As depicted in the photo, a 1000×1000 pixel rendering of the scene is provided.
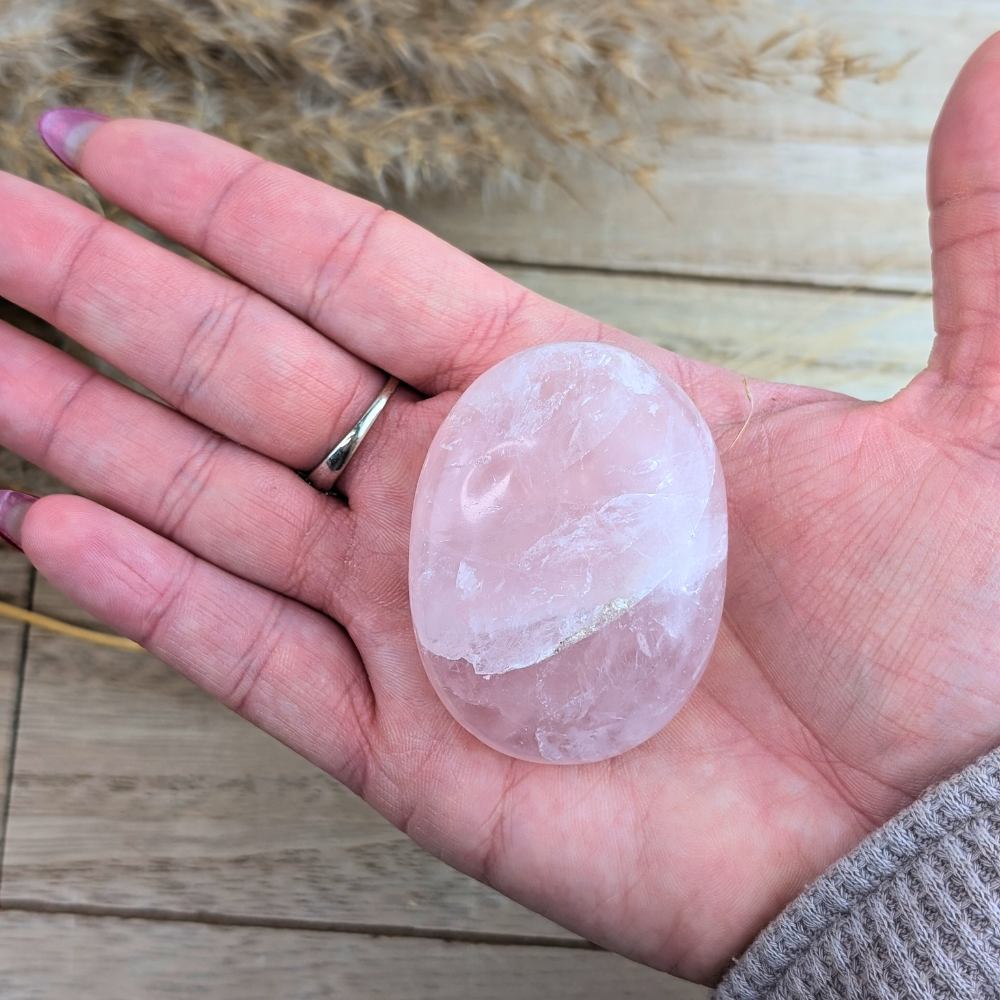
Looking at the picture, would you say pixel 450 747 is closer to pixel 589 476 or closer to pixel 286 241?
pixel 589 476

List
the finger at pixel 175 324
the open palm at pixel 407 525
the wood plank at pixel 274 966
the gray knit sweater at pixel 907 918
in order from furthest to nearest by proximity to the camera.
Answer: the wood plank at pixel 274 966 → the finger at pixel 175 324 → the open palm at pixel 407 525 → the gray knit sweater at pixel 907 918

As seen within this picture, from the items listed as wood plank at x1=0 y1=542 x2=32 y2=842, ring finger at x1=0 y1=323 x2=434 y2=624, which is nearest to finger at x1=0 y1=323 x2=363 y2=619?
ring finger at x1=0 y1=323 x2=434 y2=624

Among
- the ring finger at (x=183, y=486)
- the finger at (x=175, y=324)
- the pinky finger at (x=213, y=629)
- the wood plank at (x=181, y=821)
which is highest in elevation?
the finger at (x=175, y=324)

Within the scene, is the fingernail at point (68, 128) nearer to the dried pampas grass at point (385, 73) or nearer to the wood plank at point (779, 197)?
the dried pampas grass at point (385, 73)

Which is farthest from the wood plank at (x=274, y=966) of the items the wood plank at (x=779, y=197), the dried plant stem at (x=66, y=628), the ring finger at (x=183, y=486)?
the wood plank at (x=779, y=197)

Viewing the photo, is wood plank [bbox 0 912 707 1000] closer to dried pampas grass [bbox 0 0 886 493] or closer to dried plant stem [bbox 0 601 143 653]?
dried plant stem [bbox 0 601 143 653]

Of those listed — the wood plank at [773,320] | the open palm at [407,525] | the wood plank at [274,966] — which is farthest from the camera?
the wood plank at [773,320]
